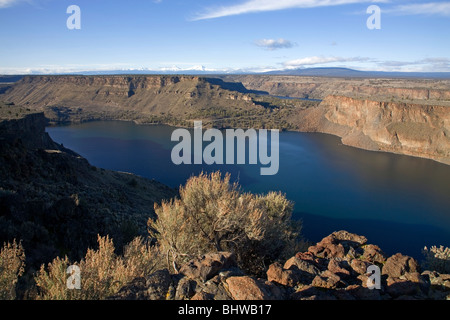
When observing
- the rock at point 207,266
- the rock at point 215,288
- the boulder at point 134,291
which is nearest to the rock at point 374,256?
the rock at point 207,266

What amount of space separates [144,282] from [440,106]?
197 feet

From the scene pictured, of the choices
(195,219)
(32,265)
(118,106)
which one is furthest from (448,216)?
(118,106)

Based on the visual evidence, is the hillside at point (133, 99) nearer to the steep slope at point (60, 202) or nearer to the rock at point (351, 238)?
the steep slope at point (60, 202)

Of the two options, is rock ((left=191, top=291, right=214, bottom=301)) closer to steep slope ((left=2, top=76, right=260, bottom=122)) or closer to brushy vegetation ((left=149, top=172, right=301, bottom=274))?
brushy vegetation ((left=149, top=172, right=301, bottom=274))

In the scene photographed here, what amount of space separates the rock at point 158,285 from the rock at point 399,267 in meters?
5.33

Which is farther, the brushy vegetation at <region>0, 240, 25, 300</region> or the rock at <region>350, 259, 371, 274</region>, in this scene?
the rock at <region>350, 259, 371, 274</region>

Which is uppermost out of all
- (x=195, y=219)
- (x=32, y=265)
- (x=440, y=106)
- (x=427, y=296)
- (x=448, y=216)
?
(x=440, y=106)

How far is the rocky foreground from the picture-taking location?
15.7ft

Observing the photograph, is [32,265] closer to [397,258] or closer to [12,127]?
[397,258]

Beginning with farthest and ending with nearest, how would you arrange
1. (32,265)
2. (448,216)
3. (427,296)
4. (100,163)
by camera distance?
(100,163)
(448,216)
(32,265)
(427,296)

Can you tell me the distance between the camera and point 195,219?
910 centimetres

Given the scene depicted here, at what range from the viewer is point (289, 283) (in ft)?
19.5

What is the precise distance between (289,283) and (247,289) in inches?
61.7

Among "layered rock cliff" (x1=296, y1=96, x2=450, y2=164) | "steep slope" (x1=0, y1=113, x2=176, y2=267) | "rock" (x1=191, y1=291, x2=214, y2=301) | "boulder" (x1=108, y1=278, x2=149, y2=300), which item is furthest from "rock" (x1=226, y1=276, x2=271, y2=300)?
"layered rock cliff" (x1=296, y1=96, x2=450, y2=164)
